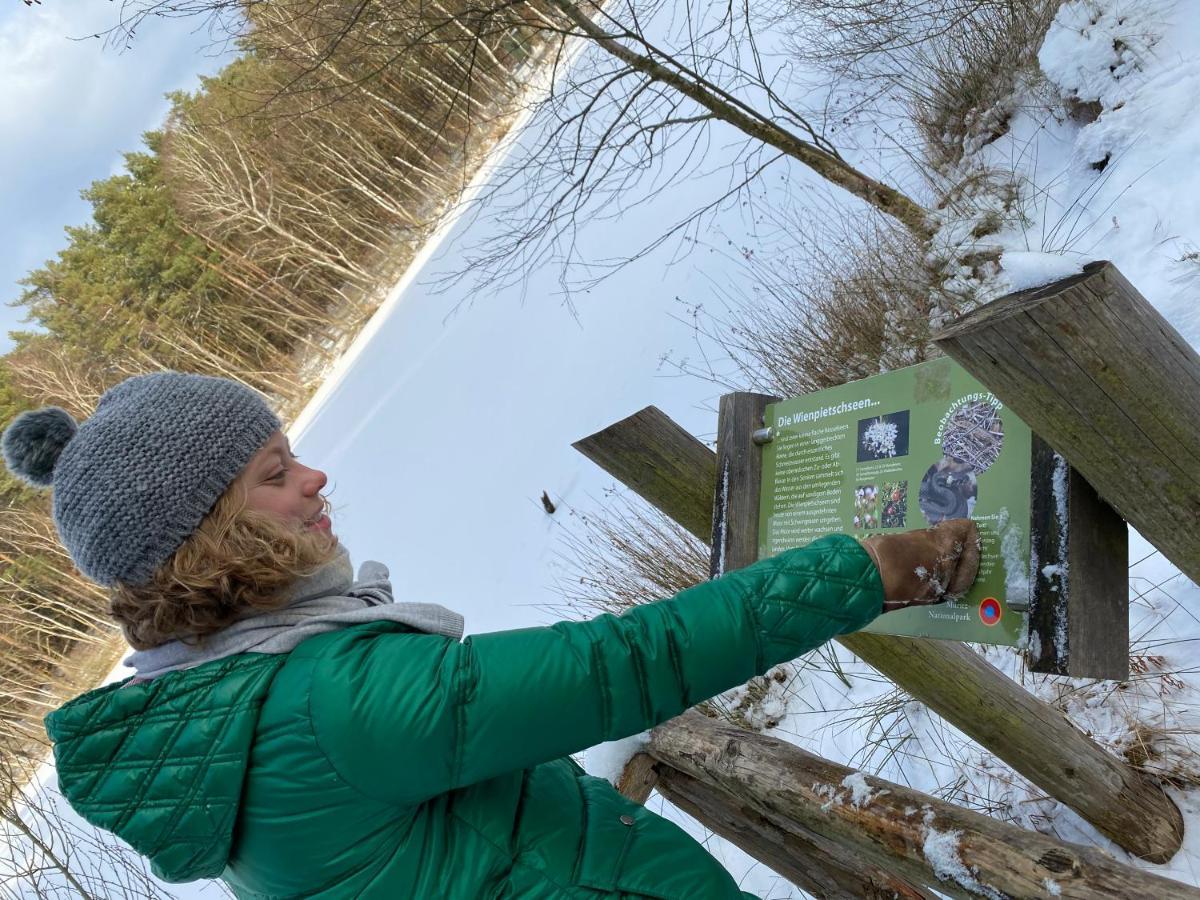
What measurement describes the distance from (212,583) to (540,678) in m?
0.41

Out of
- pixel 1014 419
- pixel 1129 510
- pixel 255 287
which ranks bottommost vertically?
pixel 1129 510

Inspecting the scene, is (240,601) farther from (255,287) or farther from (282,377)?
(255,287)

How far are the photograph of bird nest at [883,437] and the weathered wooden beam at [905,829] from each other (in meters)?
0.58

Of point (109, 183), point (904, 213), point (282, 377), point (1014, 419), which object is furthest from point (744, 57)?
point (109, 183)

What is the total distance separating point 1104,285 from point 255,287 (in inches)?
553

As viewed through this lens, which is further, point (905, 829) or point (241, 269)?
point (241, 269)

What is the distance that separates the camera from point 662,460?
1.87 meters

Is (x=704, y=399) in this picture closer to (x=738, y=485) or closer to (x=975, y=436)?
(x=738, y=485)

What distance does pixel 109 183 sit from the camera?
16500 millimetres

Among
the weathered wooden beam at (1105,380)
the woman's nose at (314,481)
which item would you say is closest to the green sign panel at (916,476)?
the weathered wooden beam at (1105,380)

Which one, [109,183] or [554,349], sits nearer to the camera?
[554,349]

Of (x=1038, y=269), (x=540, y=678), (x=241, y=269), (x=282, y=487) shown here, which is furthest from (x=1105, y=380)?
(x=241, y=269)

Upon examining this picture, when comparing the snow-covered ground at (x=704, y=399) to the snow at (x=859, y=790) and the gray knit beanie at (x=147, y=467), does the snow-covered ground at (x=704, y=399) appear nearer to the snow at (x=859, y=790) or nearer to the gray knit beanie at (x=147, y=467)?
the snow at (x=859, y=790)

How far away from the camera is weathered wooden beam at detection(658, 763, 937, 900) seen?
1901 mm
